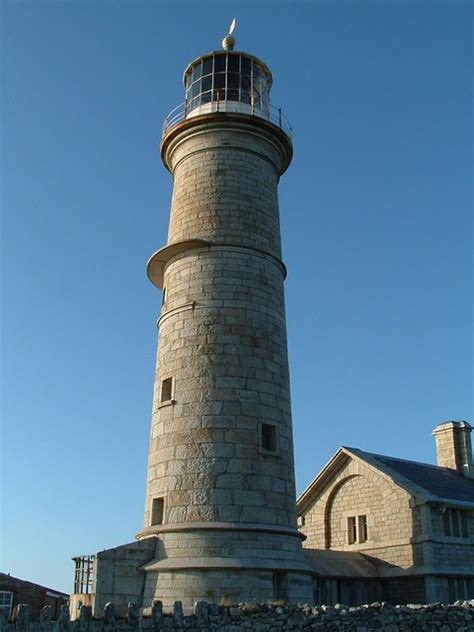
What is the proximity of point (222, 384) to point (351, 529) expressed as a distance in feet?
31.7

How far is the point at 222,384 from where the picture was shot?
569 inches

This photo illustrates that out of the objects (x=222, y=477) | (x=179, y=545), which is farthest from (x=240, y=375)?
(x=179, y=545)

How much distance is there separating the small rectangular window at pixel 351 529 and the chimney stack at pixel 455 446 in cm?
504

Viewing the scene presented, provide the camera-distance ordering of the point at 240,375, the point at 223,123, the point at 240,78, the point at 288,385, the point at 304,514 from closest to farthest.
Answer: the point at 240,375
the point at 288,385
the point at 223,123
the point at 240,78
the point at 304,514

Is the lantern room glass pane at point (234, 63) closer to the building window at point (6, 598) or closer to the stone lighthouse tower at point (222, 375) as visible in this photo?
the stone lighthouse tower at point (222, 375)

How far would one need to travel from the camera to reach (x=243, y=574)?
1299 centimetres

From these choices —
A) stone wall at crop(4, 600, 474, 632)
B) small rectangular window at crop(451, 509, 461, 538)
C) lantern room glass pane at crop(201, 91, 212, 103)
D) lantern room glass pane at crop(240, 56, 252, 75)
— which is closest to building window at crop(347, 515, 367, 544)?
small rectangular window at crop(451, 509, 461, 538)

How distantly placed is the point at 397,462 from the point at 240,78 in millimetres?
12877

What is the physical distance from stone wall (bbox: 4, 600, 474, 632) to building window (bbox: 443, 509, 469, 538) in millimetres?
6347

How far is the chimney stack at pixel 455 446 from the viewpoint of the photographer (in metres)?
24.3

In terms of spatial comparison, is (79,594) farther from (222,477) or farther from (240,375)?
(240,375)

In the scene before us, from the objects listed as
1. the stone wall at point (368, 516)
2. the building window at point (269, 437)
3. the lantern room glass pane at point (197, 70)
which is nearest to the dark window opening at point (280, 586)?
the building window at point (269, 437)

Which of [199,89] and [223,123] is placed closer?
[223,123]

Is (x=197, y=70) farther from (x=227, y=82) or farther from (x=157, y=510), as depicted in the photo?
(x=157, y=510)
